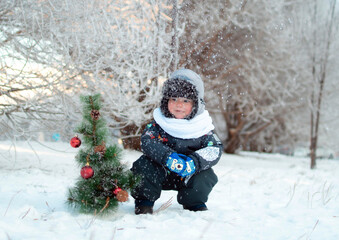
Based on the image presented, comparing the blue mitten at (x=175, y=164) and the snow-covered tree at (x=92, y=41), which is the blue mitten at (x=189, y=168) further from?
the snow-covered tree at (x=92, y=41)

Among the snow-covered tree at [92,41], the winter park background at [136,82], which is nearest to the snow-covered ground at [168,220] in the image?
the winter park background at [136,82]

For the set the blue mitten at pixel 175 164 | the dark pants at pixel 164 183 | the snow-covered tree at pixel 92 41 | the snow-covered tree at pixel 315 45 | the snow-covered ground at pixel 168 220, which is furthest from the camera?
the snow-covered tree at pixel 315 45

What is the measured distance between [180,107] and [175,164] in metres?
0.52

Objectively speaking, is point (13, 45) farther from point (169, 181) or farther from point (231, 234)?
point (231, 234)

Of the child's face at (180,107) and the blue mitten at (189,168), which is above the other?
the child's face at (180,107)

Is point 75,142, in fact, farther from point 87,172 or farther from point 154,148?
point 154,148

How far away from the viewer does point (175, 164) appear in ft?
7.68

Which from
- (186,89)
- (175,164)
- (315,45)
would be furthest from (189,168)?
(315,45)

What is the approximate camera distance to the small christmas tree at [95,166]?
84.5 inches

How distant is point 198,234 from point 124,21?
11.2 ft

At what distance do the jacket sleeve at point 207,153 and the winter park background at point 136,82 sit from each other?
36 centimetres

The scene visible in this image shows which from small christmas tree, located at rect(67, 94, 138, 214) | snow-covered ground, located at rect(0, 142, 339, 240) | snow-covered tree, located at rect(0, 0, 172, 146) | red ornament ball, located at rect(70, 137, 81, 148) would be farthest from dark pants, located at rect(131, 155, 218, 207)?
snow-covered tree, located at rect(0, 0, 172, 146)

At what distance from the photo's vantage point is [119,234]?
175 cm

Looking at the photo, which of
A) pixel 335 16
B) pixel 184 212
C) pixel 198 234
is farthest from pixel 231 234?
pixel 335 16
